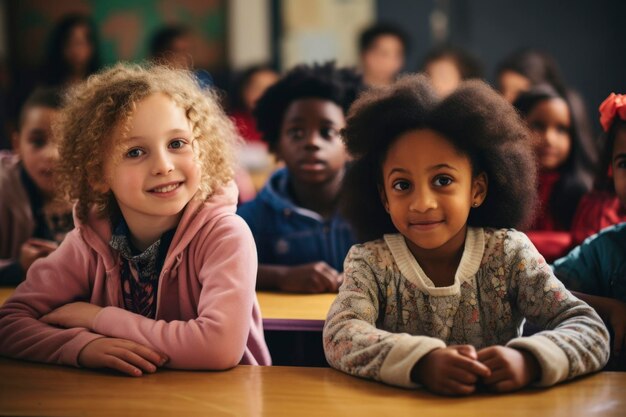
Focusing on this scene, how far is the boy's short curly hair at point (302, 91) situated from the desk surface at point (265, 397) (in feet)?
4.74

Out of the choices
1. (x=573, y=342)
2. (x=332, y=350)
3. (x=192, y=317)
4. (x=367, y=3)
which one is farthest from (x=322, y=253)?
(x=367, y=3)

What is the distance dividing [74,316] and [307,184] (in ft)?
3.78

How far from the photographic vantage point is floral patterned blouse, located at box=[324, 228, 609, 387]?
1396 millimetres

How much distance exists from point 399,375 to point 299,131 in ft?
4.78

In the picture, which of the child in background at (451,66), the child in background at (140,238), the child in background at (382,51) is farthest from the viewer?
the child in background at (382,51)

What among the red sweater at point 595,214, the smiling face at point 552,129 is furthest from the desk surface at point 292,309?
the smiling face at point 552,129

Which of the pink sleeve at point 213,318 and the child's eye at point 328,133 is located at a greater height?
the child's eye at point 328,133

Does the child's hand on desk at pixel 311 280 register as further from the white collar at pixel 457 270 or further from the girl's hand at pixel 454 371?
the girl's hand at pixel 454 371

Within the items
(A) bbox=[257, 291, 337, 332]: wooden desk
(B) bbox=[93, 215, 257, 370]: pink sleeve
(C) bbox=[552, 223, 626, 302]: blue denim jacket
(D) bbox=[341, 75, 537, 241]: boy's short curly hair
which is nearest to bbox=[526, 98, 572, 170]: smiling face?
(C) bbox=[552, 223, 626, 302]: blue denim jacket

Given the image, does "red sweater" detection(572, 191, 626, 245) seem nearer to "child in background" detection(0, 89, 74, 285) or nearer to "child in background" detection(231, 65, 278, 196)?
"child in background" detection(0, 89, 74, 285)

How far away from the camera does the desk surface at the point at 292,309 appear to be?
69.3 inches

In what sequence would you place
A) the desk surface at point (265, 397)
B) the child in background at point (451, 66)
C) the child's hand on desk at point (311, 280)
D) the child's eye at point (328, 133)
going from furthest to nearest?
1. the child in background at point (451, 66)
2. the child's eye at point (328, 133)
3. the child's hand on desk at point (311, 280)
4. the desk surface at point (265, 397)

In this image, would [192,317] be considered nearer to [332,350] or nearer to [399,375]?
[332,350]

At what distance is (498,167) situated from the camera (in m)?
1.55
